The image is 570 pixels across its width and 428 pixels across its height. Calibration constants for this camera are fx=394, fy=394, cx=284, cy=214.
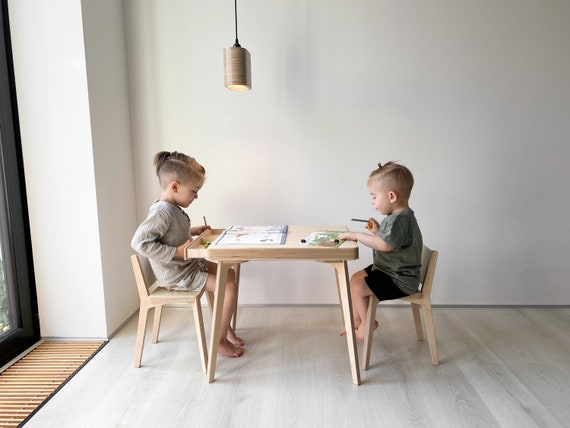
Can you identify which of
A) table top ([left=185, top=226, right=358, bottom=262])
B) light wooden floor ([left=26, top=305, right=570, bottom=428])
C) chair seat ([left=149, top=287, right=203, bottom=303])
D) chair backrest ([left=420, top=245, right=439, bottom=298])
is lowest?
light wooden floor ([left=26, top=305, right=570, bottom=428])

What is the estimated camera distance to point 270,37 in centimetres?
234

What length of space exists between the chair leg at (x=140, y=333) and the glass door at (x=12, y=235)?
0.65 meters

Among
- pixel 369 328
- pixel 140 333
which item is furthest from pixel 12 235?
pixel 369 328

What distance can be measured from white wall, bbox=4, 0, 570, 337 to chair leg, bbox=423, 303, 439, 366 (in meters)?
0.75

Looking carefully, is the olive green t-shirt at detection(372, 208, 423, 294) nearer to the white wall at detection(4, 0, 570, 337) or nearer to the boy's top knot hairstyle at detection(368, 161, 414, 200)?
the boy's top knot hairstyle at detection(368, 161, 414, 200)

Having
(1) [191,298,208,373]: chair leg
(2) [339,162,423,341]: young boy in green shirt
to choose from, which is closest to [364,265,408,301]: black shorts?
(2) [339,162,423,341]: young boy in green shirt

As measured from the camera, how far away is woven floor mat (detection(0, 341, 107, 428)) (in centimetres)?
155

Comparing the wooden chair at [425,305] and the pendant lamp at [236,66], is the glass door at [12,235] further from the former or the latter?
the wooden chair at [425,305]

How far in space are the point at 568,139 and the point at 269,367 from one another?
219 centimetres

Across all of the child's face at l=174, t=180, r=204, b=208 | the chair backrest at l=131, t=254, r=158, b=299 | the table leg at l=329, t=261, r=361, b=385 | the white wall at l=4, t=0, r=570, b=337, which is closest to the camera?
the table leg at l=329, t=261, r=361, b=385

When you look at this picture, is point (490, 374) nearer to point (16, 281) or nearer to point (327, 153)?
point (327, 153)

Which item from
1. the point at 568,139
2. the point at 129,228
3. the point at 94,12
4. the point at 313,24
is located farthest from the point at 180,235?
the point at 568,139

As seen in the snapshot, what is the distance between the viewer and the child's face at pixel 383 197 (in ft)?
5.93

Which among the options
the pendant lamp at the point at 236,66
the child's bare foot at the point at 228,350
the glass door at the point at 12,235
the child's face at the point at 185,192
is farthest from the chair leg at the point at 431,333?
the glass door at the point at 12,235
